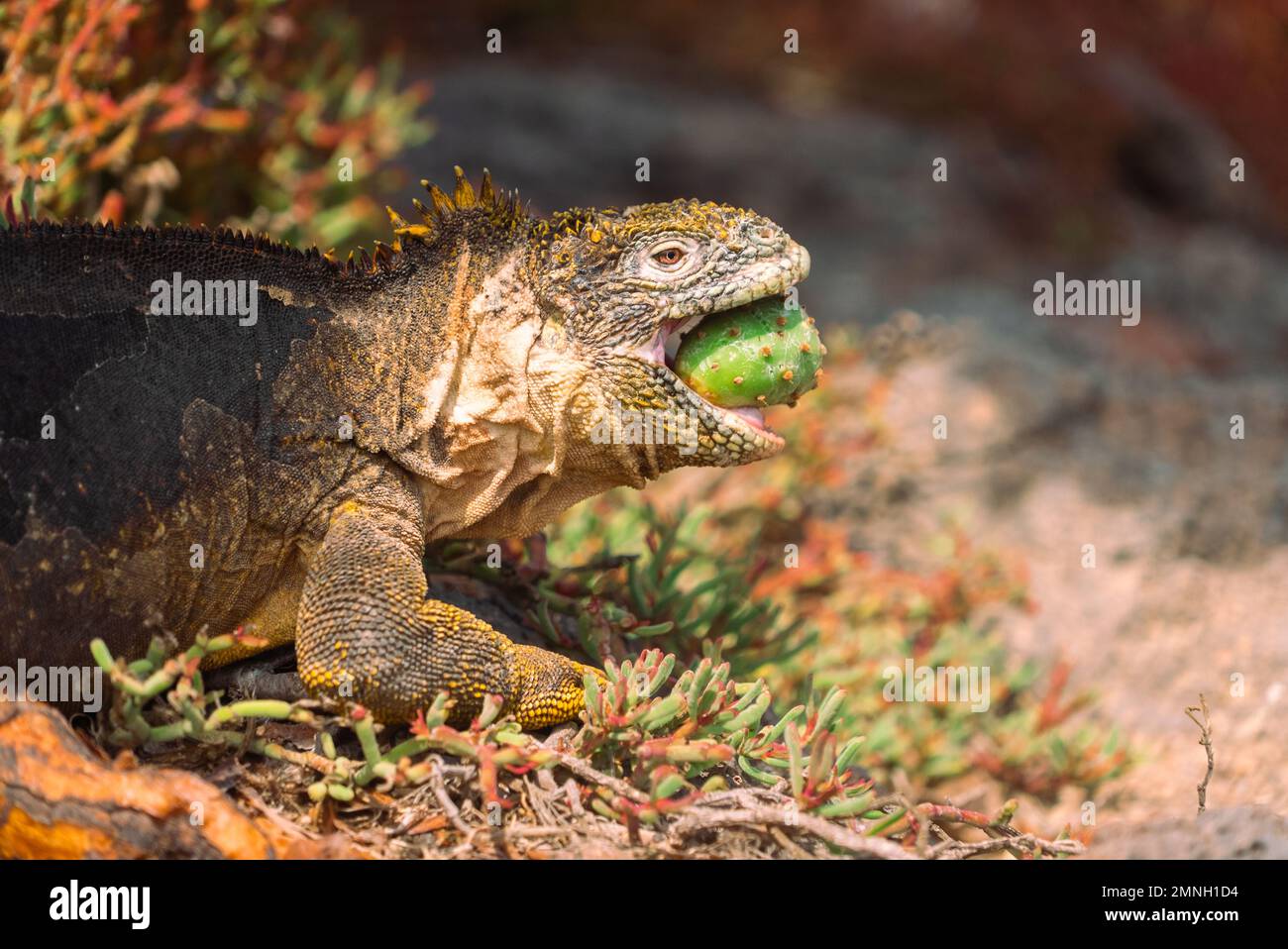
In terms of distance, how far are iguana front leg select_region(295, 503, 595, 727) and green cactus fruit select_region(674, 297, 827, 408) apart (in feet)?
3.08

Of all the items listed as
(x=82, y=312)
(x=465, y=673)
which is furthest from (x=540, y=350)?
(x=82, y=312)

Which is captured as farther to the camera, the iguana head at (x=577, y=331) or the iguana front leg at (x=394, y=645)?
the iguana head at (x=577, y=331)

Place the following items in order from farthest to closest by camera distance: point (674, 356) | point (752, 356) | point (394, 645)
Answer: point (674, 356) → point (752, 356) → point (394, 645)

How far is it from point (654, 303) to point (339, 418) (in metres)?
0.96

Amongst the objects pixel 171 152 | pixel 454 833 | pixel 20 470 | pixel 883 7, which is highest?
pixel 883 7

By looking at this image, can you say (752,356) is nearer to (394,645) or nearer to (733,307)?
(733,307)

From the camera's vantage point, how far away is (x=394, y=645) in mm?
3398

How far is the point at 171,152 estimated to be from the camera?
19.8 feet

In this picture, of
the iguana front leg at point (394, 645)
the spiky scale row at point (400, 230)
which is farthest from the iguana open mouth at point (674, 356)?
the iguana front leg at point (394, 645)

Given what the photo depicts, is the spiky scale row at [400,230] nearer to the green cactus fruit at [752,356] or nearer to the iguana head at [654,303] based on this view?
the iguana head at [654,303]

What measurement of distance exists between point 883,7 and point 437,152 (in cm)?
524

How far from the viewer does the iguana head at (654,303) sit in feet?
12.1

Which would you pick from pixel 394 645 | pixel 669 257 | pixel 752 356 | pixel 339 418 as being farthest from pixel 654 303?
pixel 394 645

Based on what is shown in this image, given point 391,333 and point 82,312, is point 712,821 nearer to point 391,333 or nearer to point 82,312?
point 391,333
